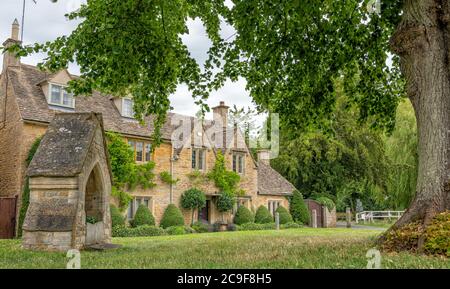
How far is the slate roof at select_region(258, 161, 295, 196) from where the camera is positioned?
126 feet

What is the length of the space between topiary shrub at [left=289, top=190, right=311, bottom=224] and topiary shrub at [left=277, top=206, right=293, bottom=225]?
1.80 meters

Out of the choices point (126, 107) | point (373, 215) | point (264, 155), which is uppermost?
point (126, 107)

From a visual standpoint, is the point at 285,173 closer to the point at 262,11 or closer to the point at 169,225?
the point at 169,225

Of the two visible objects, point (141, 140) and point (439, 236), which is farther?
point (141, 140)

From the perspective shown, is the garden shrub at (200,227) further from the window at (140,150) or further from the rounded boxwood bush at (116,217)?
the rounded boxwood bush at (116,217)

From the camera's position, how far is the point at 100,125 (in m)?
13.6

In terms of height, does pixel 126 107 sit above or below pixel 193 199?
above

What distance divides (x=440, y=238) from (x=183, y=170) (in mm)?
25530

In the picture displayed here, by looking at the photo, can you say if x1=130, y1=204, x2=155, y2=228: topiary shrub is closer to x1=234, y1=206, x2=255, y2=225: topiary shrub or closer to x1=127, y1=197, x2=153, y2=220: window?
x1=127, y1=197, x2=153, y2=220: window

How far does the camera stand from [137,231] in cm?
2642

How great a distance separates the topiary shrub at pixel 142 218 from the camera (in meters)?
28.4

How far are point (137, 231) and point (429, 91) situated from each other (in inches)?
811

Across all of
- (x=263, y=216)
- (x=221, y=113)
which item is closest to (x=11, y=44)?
(x=221, y=113)

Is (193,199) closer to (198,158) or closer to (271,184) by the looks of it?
(198,158)
